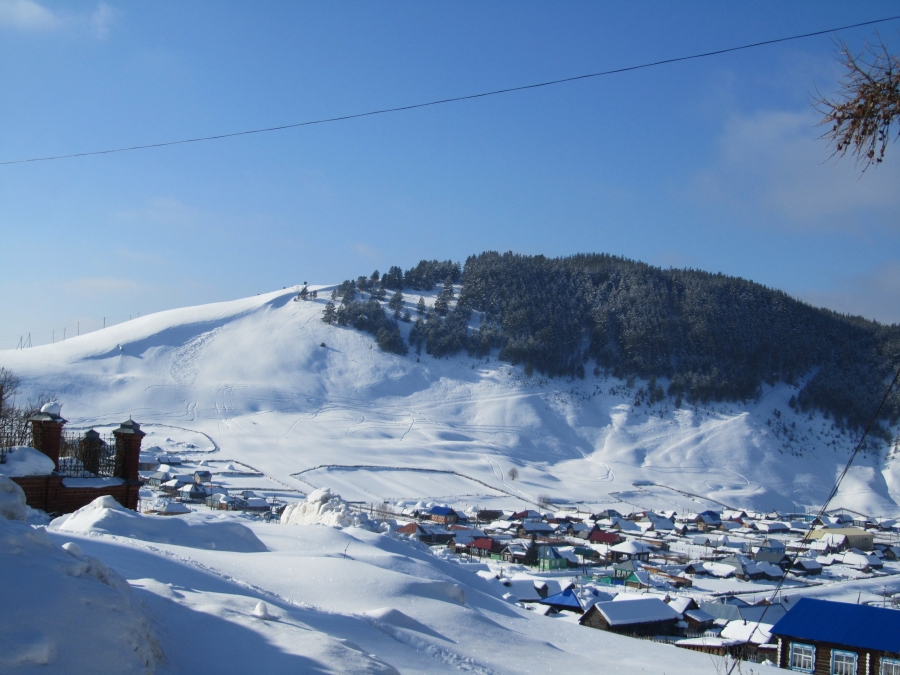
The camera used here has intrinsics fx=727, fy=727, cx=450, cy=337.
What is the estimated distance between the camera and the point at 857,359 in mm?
118812

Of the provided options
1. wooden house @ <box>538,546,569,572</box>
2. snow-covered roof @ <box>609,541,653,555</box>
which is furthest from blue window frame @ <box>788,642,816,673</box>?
snow-covered roof @ <box>609,541,653,555</box>

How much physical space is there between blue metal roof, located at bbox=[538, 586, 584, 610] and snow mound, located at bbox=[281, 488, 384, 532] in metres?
7.51

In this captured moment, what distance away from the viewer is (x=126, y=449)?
1720 centimetres

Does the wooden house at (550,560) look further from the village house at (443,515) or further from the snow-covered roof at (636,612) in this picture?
the snow-covered roof at (636,612)

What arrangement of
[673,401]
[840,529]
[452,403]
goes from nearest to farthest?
[840,529]
[452,403]
[673,401]

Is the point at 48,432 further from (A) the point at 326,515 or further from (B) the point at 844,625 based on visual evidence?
(B) the point at 844,625

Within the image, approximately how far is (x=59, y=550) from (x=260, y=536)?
10.8 metres

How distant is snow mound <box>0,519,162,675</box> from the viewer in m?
4.61

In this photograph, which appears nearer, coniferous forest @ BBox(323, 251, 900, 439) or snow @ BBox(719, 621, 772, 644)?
snow @ BBox(719, 621, 772, 644)

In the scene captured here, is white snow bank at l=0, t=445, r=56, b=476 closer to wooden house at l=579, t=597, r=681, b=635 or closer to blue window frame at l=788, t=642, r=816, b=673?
wooden house at l=579, t=597, r=681, b=635

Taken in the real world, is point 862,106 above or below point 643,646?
above

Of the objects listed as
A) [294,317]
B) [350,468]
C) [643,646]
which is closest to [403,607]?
[643,646]

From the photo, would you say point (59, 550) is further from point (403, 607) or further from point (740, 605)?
point (740, 605)

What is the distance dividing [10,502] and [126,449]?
990 cm
